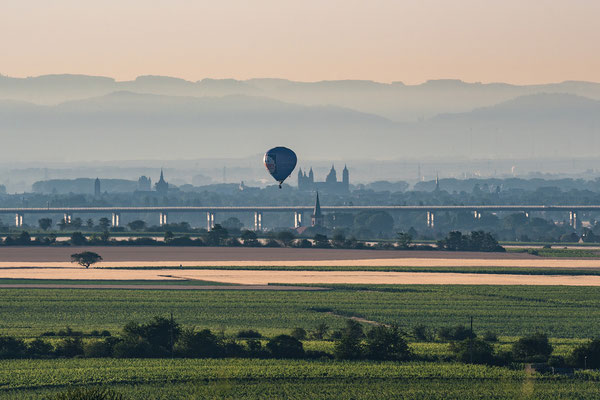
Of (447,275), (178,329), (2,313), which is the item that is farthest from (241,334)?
(447,275)

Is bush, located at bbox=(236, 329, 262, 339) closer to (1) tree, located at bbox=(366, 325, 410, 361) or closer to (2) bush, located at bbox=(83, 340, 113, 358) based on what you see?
(1) tree, located at bbox=(366, 325, 410, 361)

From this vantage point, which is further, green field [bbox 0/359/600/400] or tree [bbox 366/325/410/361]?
tree [bbox 366/325/410/361]

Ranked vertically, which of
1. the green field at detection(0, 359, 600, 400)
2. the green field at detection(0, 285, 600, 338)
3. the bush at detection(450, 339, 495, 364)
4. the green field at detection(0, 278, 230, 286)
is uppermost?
the green field at detection(0, 278, 230, 286)

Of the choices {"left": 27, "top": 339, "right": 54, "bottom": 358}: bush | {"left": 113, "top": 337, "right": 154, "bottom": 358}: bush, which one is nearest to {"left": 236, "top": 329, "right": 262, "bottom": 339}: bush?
{"left": 113, "top": 337, "right": 154, "bottom": 358}: bush

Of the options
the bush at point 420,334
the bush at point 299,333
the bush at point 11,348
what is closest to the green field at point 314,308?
the bush at point 299,333

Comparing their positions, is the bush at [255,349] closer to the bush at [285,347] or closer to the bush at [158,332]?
the bush at [285,347]

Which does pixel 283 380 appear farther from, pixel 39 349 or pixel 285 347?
pixel 39 349
